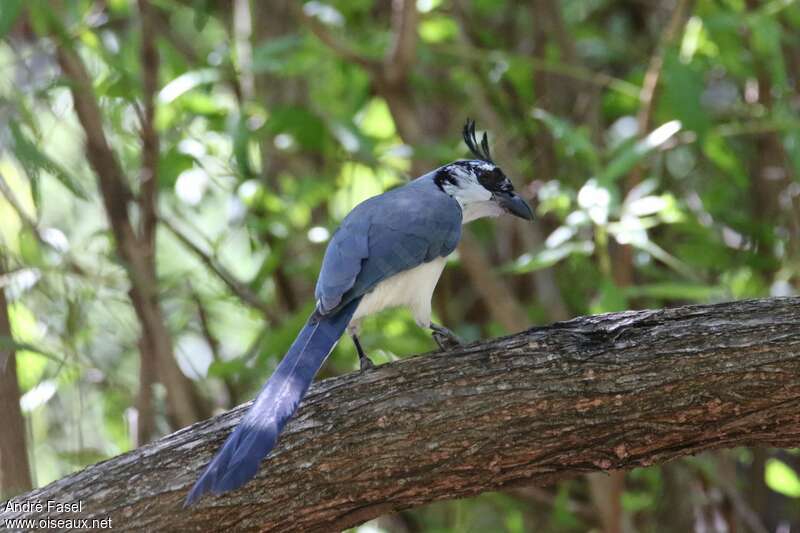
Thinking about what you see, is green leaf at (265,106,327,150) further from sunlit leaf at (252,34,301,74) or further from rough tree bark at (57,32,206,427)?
rough tree bark at (57,32,206,427)

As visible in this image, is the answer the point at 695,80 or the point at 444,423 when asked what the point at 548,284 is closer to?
the point at 695,80

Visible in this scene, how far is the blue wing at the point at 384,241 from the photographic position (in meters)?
3.04

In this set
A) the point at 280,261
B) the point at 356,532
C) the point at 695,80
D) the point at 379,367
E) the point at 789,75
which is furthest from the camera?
the point at 789,75

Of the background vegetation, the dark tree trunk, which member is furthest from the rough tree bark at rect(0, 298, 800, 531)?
the background vegetation

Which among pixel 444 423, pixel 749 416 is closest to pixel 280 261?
pixel 444 423

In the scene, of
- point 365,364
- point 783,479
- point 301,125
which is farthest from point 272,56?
point 783,479

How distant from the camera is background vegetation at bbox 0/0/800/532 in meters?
3.92

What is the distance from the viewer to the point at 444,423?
103 inches

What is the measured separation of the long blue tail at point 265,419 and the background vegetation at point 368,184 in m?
0.92

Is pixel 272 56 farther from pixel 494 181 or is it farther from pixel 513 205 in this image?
pixel 513 205

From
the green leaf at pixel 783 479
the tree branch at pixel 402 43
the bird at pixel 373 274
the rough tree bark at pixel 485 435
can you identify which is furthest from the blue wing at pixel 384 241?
the green leaf at pixel 783 479

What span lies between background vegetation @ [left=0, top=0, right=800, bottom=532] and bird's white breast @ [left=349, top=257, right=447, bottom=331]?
40 centimetres

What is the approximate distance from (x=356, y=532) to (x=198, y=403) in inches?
37.3

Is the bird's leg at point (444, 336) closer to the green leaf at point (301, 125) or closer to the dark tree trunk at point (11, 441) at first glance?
the green leaf at point (301, 125)
